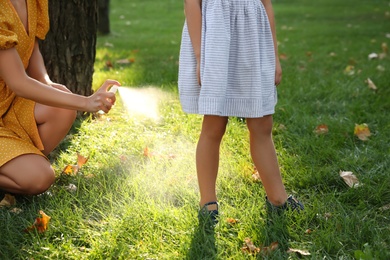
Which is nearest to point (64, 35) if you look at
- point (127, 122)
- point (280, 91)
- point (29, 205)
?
point (127, 122)

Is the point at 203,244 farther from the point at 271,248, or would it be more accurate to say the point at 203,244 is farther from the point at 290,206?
the point at 290,206

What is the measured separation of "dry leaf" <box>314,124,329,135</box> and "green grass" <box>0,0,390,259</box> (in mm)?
30

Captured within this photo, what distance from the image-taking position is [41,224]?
7.66 feet

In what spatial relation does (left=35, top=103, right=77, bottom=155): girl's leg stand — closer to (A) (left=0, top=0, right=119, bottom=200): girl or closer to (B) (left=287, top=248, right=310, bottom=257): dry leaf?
(A) (left=0, top=0, right=119, bottom=200): girl

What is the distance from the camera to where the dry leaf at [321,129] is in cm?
353

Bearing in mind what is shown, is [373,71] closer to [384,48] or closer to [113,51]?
[384,48]

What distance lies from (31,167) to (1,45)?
0.58 meters

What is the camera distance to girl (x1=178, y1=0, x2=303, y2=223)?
2.25 meters

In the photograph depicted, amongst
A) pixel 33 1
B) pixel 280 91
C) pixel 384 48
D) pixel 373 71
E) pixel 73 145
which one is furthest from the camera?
pixel 384 48

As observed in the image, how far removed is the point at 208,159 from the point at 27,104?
37.4 inches

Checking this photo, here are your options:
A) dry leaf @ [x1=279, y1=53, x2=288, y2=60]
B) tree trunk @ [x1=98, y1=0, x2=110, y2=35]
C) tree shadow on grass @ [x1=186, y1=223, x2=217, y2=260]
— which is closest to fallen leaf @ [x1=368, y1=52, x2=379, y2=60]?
dry leaf @ [x1=279, y1=53, x2=288, y2=60]

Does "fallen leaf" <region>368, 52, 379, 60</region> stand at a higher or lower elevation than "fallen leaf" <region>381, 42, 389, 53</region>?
higher

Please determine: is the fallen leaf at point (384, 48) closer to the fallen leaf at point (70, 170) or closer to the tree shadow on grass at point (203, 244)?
the fallen leaf at point (70, 170)

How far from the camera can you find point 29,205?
8.48ft
